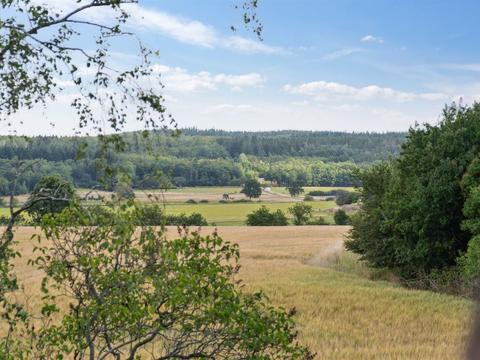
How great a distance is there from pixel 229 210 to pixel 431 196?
86.9 m

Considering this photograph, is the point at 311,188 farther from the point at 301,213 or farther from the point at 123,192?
the point at 123,192

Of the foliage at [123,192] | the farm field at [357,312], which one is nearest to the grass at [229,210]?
the farm field at [357,312]

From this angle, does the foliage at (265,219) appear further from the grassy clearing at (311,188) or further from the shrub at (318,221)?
the grassy clearing at (311,188)

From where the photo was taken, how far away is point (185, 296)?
610 centimetres

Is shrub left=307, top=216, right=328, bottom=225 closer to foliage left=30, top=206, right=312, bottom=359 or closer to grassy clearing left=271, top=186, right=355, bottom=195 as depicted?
grassy clearing left=271, top=186, right=355, bottom=195

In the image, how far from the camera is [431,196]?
2673cm

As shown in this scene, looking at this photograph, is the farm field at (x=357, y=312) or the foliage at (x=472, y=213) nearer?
the farm field at (x=357, y=312)

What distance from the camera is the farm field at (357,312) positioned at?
53.6 feet

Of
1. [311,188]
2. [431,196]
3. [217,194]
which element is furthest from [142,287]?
[311,188]

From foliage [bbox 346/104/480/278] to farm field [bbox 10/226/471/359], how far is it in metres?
2.24

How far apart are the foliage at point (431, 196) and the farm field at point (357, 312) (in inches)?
88.4

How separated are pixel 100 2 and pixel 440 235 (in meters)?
24.2

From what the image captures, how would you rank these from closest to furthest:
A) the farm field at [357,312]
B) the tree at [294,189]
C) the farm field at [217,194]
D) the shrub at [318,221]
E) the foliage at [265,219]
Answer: the farm field at [357,312] < the foliage at [265,219] < the shrub at [318,221] < the farm field at [217,194] < the tree at [294,189]

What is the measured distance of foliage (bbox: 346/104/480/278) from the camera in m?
26.5
